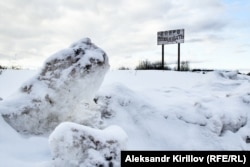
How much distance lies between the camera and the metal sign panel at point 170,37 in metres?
16.2

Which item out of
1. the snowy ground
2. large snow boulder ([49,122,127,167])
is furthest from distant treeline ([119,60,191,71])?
large snow boulder ([49,122,127,167])

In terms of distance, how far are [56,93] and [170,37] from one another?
1151 centimetres

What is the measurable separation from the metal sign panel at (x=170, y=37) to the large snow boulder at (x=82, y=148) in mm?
12496

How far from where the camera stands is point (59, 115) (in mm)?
5461

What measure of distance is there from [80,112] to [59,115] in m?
0.38

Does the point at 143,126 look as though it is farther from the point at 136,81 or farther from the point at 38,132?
the point at 136,81

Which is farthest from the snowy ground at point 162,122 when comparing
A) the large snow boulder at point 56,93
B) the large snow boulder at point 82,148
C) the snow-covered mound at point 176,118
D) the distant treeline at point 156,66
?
the distant treeline at point 156,66

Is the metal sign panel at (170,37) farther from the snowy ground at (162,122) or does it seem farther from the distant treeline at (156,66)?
the snowy ground at (162,122)

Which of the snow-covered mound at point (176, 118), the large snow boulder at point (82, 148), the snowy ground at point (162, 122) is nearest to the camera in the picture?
the large snow boulder at point (82, 148)

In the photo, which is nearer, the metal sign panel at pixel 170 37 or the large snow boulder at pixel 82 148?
the large snow boulder at pixel 82 148

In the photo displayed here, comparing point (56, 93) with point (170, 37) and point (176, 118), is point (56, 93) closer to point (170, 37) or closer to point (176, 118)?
point (176, 118)

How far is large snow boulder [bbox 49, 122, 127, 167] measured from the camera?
13.4 feet

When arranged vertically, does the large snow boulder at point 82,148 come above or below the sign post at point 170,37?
below

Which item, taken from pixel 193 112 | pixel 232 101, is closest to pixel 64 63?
pixel 193 112
